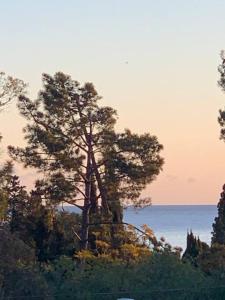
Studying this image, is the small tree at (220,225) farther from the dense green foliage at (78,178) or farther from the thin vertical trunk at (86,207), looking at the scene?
the thin vertical trunk at (86,207)

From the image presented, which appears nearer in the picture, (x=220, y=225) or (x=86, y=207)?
(x=86, y=207)

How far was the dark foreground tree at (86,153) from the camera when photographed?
118 ft

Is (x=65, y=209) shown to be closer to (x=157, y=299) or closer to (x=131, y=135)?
(x=131, y=135)

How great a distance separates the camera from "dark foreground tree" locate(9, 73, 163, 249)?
36062 millimetres

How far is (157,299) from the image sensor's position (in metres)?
15.5

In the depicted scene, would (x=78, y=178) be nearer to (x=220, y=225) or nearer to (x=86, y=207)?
(x=86, y=207)

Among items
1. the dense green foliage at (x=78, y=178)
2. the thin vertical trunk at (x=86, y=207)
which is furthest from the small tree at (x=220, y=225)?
the thin vertical trunk at (x=86, y=207)

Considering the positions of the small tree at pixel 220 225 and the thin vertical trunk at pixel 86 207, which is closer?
the thin vertical trunk at pixel 86 207

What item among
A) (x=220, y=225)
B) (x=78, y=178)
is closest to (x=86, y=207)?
(x=78, y=178)

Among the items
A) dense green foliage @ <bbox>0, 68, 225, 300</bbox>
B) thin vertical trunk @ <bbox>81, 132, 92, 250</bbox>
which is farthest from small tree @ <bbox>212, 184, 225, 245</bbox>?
thin vertical trunk @ <bbox>81, 132, 92, 250</bbox>

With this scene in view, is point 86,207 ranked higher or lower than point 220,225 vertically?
higher

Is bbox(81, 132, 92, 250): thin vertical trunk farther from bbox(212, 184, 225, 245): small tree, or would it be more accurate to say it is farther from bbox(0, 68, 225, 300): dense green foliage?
bbox(212, 184, 225, 245): small tree

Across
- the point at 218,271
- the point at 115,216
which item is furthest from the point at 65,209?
the point at 218,271

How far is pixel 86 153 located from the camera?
36.1m
